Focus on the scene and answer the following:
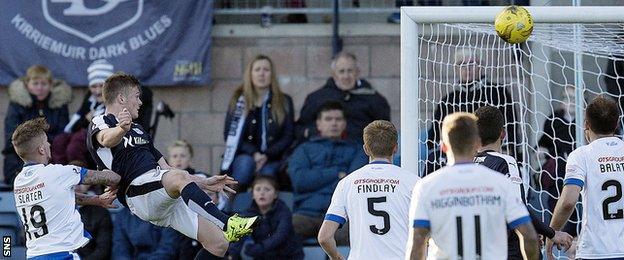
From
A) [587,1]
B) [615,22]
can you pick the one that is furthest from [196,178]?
[587,1]

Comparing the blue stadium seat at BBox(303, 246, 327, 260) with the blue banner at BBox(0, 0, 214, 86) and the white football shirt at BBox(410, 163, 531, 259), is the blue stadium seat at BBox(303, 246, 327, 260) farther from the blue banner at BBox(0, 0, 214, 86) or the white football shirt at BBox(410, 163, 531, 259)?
the white football shirt at BBox(410, 163, 531, 259)

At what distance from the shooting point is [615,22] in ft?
31.7

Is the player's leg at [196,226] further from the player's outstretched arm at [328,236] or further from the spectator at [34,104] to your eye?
the spectator at [34,104]

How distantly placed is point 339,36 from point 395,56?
60cm

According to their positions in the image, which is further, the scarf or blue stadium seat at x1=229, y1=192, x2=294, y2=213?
the scarf

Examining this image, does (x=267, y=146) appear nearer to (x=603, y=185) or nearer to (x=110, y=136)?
(x=110, y=136)

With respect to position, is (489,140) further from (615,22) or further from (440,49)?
(440,49)

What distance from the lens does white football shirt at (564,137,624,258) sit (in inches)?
342

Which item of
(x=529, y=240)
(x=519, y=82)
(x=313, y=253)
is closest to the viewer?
(x=529, y=240)

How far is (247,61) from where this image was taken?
13.7 metres

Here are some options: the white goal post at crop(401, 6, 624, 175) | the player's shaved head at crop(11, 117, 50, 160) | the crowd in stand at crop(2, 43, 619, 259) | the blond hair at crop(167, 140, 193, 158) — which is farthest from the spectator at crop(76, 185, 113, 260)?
the white goal post at crop(401, 6, 624, 175)

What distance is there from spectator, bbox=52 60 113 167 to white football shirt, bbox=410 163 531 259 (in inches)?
224

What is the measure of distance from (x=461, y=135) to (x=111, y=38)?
7262mm

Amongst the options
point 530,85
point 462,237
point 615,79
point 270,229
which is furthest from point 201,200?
point 530,85
